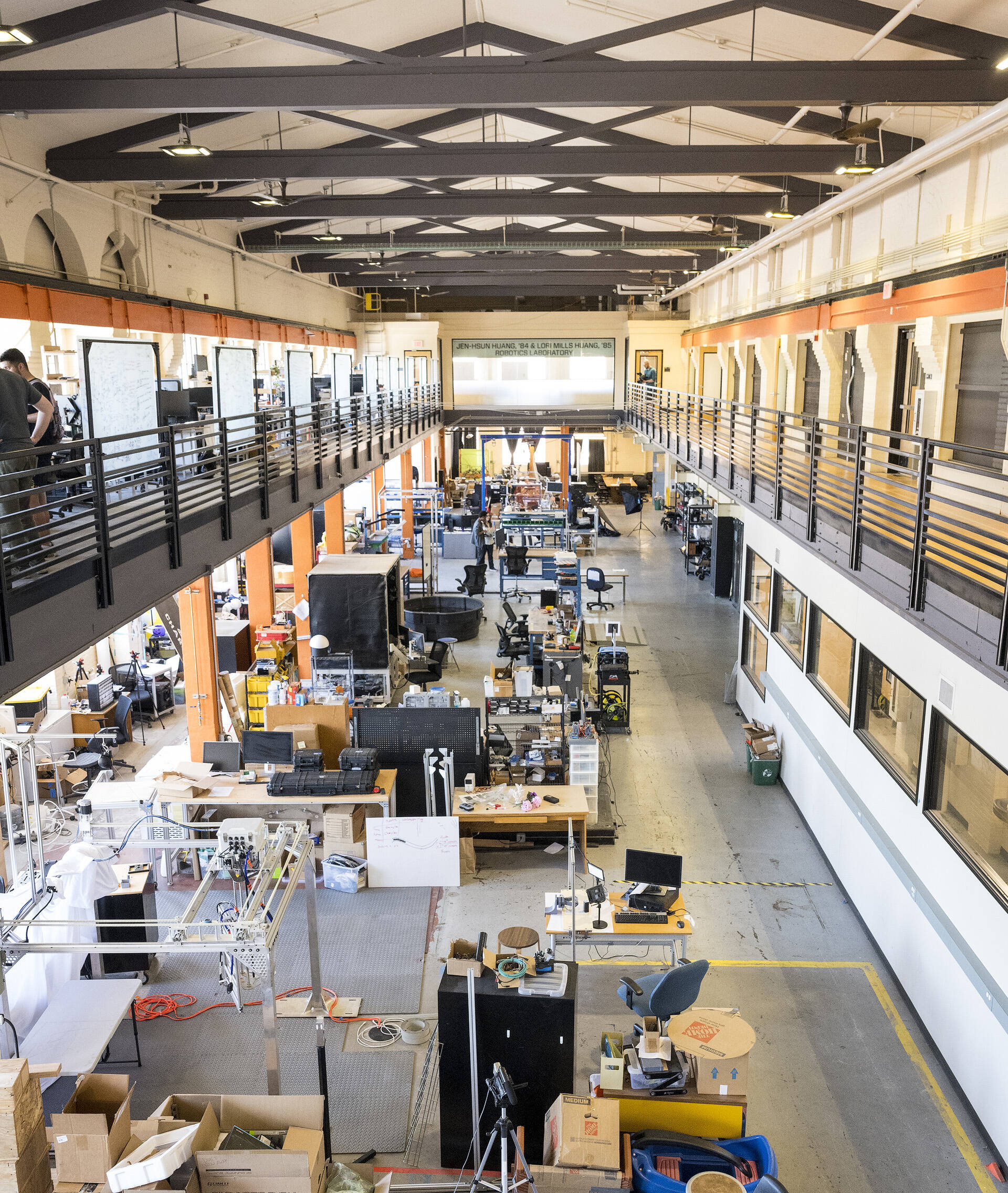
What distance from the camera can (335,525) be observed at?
59.5ft

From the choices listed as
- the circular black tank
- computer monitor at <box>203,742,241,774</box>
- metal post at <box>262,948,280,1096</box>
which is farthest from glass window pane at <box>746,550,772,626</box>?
metal post at <box>262,948,280,1096</box>

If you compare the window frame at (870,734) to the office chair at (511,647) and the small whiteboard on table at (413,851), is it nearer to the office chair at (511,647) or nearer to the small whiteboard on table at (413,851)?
the small whiteboard on table at (413,851)

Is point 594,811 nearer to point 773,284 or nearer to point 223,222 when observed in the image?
point 773,284

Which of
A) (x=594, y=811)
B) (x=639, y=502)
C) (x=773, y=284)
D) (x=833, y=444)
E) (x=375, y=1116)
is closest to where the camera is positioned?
(x=375, y=1116)

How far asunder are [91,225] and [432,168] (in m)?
4.56

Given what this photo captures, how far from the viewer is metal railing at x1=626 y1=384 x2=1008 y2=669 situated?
543 centimetres

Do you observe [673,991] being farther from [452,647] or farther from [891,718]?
[452,647]

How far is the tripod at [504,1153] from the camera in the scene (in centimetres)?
524

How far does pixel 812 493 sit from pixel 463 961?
4907 mm

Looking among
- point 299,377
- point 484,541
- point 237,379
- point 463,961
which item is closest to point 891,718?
point 463,961

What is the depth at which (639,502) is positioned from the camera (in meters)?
33.6

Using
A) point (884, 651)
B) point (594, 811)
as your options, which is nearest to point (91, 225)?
point (594, 811)

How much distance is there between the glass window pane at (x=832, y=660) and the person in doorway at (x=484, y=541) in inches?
493

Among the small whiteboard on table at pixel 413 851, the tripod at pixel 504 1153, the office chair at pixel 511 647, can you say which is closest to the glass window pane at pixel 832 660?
the small whiteboard on table at pixel 413 851
